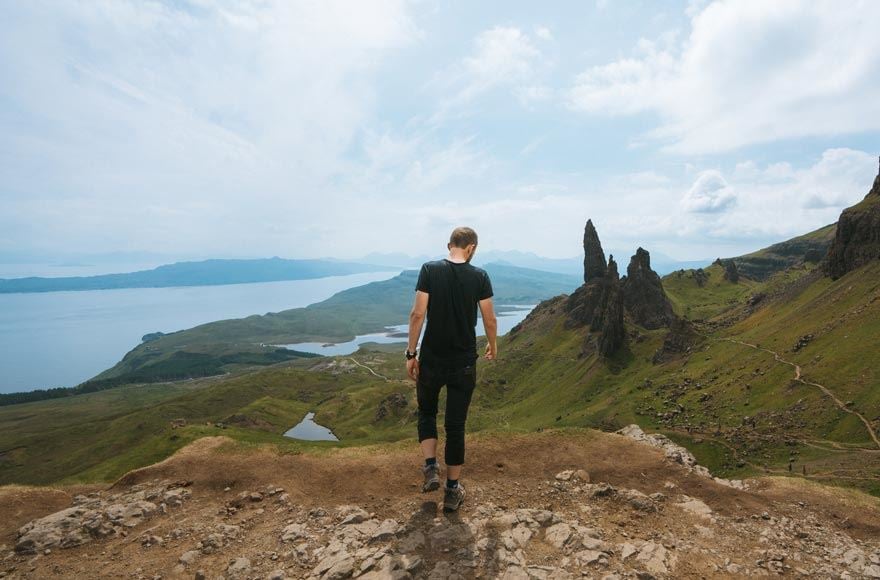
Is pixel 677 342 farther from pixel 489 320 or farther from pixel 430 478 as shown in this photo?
pixel 489 320

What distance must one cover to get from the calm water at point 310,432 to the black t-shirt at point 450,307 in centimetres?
14555

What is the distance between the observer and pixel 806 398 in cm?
6034

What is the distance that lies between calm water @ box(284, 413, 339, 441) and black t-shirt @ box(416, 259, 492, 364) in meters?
146

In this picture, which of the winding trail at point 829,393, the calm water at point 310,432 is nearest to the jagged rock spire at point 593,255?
the winding trail at point 829,393

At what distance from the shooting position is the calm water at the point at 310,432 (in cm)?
14875

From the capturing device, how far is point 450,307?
414 inches

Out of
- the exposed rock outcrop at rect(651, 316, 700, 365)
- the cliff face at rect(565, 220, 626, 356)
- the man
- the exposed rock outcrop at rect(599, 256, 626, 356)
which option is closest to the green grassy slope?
the exposed rock outcrop at rect(651, 316, 700, 365)

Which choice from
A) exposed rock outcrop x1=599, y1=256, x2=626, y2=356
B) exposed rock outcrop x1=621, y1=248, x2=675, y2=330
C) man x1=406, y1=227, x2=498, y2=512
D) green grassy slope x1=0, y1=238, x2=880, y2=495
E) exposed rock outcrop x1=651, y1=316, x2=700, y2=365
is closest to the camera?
man x1=406, y1=227, x2=498, y2=512

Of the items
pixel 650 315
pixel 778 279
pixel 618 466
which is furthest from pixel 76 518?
pixel 778 279

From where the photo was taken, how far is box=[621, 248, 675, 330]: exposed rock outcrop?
155 metres

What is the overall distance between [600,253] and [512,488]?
17763 cm

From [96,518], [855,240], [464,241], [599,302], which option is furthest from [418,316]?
[599,302]

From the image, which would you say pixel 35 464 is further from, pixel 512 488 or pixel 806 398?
pixel 806 398

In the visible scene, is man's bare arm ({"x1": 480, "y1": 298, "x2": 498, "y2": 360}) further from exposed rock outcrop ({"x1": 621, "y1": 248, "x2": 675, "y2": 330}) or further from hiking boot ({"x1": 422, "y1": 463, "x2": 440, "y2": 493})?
exposed rock outcrop ({"x1": 621, "y1": 248, "x2": 675, "y2": 330})
